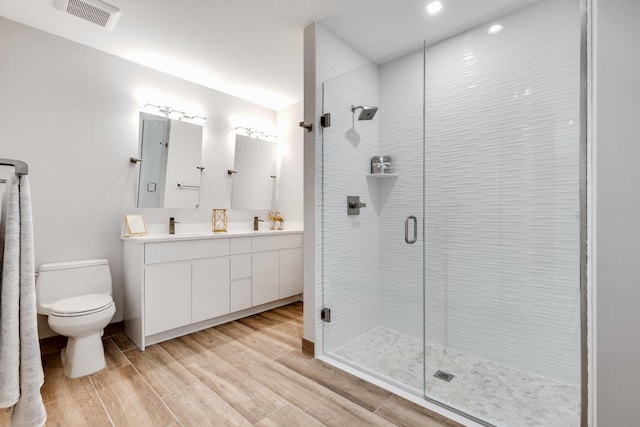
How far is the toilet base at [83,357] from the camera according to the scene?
1.91 metres

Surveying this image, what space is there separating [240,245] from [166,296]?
0.76 meters

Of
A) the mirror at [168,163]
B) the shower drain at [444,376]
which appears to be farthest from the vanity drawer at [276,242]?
the shower drain at [444,376]

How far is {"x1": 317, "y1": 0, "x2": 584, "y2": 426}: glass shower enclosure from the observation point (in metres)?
1.70

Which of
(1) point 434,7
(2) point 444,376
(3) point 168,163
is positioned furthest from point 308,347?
(1) point 434,7

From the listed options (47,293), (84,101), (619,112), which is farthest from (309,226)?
(84,101)

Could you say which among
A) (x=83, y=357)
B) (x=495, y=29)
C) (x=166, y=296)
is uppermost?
(x=495, y=29)

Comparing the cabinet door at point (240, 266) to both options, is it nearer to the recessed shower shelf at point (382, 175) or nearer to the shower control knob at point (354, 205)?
the shower control knob at point (354, 205)

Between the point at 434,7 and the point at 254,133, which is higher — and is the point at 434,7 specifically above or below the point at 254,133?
above

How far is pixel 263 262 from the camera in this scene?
3.08 metres

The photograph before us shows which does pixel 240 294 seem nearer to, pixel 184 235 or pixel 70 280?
pixel 184 235

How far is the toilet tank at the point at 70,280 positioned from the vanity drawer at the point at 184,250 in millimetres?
474

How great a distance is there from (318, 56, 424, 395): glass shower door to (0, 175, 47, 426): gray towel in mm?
1619

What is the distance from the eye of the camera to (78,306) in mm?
1975

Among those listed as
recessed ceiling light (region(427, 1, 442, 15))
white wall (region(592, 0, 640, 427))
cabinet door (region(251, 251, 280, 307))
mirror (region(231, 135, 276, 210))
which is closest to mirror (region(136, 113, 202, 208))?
mirror (region(231, 135, 276, 210))
